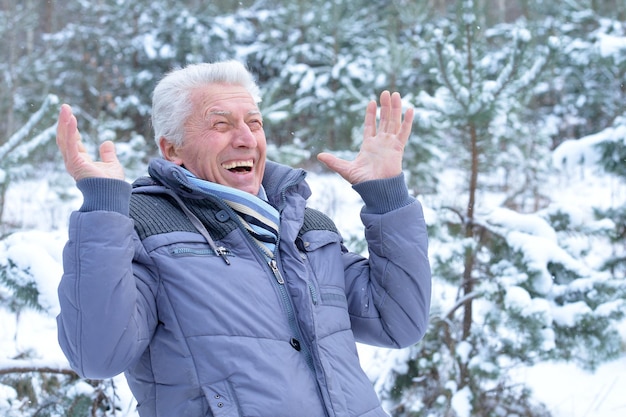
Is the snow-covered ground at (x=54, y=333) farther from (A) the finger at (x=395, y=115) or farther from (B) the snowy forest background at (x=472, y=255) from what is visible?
(A) the finger at (x=395, y=115)

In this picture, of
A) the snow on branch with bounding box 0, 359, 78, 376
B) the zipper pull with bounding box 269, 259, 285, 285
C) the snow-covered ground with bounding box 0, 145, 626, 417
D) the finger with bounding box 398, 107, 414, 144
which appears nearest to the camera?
the zipper pull with bounding box 269, 259, 285, 285

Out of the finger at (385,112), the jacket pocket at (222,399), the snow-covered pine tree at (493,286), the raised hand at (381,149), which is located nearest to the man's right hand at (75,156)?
the jacket pocket at (222,399)

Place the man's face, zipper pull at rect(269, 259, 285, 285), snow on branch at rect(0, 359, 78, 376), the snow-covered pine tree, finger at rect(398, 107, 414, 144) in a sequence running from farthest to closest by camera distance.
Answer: the snow-covered pine tree < snow on branch at rect(0, 359, 78, 376) < finger at rect(398, 107, 414, 144) < the man's face < zipper pull at rect(269, 259, 285, 285)

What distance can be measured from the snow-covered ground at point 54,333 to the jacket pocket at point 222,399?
146 centimetres

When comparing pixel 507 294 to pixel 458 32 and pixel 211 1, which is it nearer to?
pixel 458 32

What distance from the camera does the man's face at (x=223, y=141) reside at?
77.1 inches

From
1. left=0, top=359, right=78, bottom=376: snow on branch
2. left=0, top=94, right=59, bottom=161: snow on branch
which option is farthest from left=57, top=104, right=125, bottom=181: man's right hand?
left=0, top=94, right=59, bottom=161: snow on branch

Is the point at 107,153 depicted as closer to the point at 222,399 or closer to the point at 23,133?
the point at 222,399

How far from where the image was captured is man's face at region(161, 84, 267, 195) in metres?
1.96

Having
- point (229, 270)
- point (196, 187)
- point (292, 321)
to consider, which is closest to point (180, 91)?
point (196, 187)

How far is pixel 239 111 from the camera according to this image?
2.01 m

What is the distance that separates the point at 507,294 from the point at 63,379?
8.06 feet

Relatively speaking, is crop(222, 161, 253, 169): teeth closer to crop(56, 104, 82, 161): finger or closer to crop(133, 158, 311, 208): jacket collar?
crop(133, 158, 311, 208): jacket collar

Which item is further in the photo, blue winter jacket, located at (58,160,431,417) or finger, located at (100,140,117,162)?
finger, located at (100,140,117,162)
